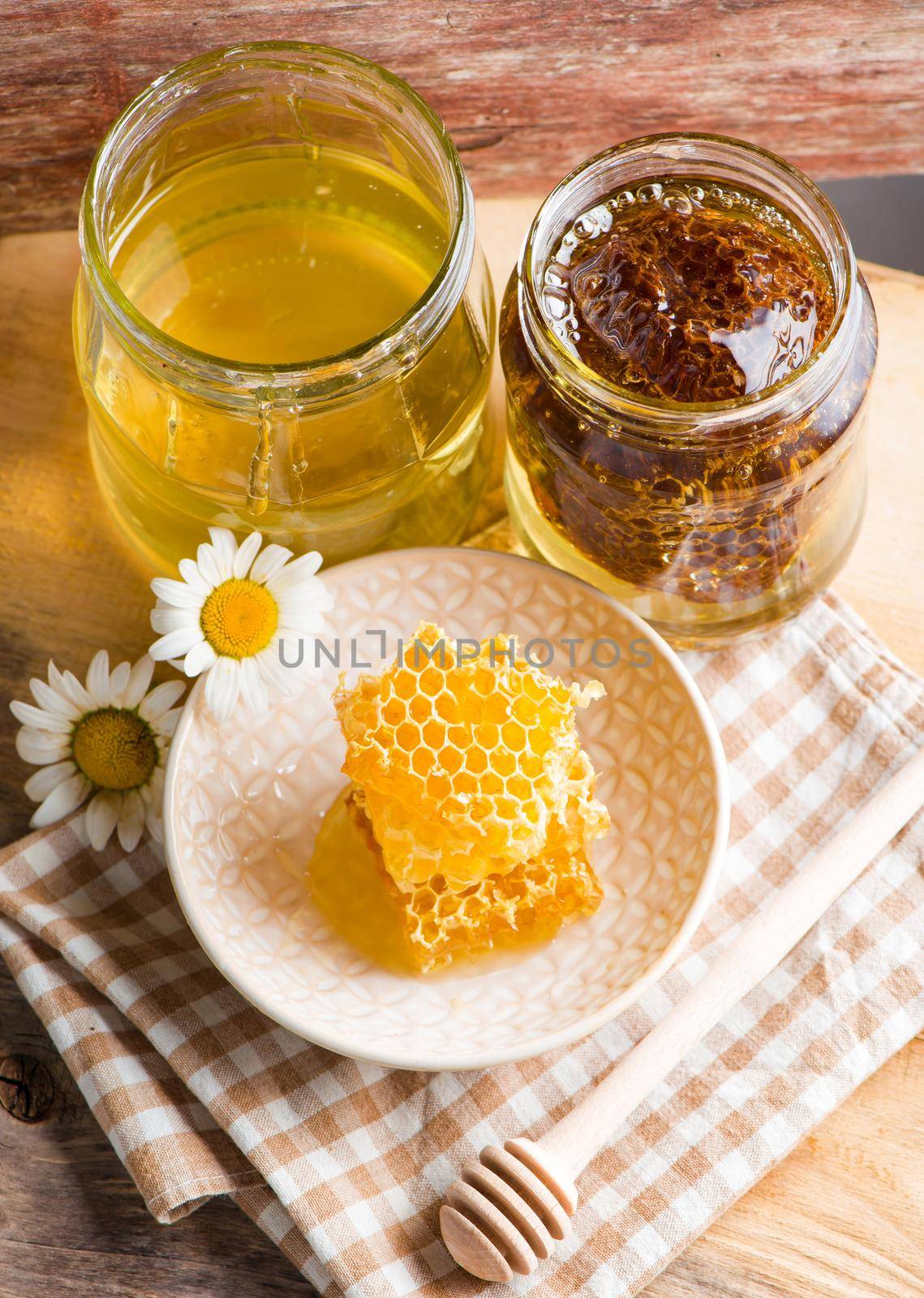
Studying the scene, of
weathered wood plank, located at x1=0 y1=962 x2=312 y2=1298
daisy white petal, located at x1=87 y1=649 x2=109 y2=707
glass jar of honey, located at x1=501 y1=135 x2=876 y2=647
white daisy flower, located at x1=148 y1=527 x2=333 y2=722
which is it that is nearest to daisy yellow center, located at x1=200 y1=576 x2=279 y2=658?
white daisy flower, located at x1=148 y1=527 x2=333 y2=722

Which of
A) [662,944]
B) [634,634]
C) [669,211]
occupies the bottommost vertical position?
[662,944]

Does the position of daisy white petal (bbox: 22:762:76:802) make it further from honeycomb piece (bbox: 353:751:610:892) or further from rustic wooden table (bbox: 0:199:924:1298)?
honeycomb piece (bbox: 353:751:610:892)

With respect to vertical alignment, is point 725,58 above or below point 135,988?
above

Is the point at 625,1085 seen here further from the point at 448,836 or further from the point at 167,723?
the point at 167,723

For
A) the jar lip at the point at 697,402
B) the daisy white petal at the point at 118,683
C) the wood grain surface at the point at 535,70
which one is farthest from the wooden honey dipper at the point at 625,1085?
the wood grain surface at the point at 535,70

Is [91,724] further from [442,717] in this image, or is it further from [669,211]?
[669,211]

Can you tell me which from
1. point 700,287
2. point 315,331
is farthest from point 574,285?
point 315,331

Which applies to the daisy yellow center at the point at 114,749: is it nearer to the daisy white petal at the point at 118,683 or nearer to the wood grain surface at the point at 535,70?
the daisy white petal at the point at 118,683
